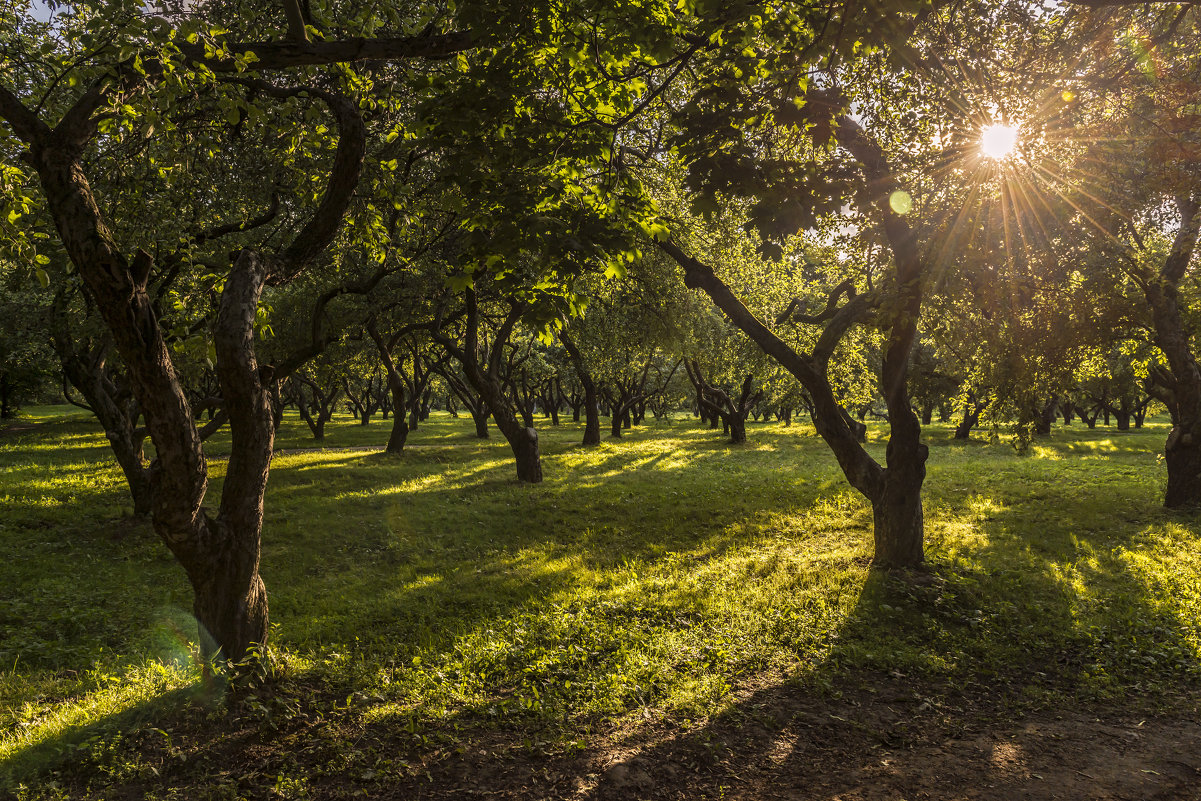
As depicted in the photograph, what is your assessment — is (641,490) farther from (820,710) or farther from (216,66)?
(216,66)

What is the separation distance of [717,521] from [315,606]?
9688mm

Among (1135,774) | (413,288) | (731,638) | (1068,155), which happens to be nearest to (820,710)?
(731,638)

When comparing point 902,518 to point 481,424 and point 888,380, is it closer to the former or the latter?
point 888,380

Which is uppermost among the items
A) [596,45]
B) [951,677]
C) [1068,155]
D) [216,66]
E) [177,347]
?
[1068,155]

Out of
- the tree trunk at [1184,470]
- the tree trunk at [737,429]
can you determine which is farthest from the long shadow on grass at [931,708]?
the tree trunk at [737,429]

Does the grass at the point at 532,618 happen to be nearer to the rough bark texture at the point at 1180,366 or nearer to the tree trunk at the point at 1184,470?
the tree trunk at the point at 1184,470

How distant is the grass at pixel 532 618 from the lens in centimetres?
560

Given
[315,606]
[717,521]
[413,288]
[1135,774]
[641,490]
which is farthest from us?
[413,288]

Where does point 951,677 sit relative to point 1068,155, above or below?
below

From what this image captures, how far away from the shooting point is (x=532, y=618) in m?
9.02

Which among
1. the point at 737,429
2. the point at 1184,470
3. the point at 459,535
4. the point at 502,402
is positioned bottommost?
the point at 459,535

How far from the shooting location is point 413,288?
2155 centimetres

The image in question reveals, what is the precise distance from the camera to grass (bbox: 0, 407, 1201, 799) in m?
5.60

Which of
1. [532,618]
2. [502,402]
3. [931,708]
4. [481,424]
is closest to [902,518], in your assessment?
[931,708]
